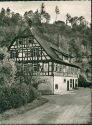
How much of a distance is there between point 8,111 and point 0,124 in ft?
14.1

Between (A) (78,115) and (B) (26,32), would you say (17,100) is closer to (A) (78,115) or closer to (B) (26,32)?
(A) (78,115)

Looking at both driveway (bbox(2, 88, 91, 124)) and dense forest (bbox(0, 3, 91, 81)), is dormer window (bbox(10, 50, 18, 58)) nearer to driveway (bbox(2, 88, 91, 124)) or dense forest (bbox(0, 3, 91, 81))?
driveway (bbox(2, 88, 91, 124))

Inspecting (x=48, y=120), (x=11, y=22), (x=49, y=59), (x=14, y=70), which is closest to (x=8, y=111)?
(x=48, y=120)

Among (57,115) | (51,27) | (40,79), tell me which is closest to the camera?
(57,115)

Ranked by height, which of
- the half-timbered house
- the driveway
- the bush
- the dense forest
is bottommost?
the driveway

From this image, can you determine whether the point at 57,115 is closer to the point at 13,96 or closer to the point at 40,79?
the point at 13,96

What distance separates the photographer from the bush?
25962 mm

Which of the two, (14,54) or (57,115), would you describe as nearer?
(57,115)

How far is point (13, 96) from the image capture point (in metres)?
26.5

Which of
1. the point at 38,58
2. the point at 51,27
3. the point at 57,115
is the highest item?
the point at 51,27

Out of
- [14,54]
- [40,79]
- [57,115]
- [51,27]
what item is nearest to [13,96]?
[57,115]

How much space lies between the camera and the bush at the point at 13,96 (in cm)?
2596

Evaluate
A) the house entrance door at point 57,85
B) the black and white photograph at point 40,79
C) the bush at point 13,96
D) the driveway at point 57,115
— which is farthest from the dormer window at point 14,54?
the bush at point 13,96

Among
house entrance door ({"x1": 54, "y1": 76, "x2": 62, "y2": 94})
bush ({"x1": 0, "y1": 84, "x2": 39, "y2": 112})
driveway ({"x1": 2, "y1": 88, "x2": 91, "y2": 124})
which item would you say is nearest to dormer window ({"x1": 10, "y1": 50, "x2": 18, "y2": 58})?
house entrance door ({"x1": 54, "y1": 76, "x2": 62, "y2": 94})
